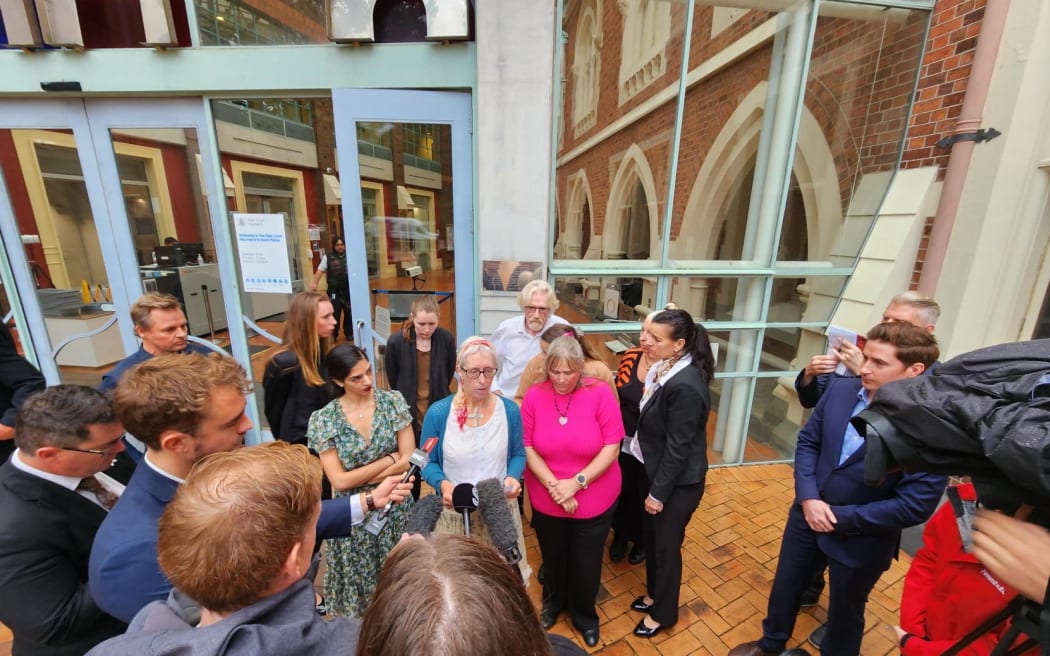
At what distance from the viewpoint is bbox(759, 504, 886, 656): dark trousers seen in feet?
6.50

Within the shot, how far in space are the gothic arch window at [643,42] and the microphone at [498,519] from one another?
13.3 feet

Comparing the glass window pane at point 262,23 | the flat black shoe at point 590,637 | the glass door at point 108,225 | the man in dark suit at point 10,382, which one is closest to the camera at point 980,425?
the flat black shoe at point 590,637

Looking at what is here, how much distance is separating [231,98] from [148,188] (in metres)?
1.14

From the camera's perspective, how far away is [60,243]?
3.83 m

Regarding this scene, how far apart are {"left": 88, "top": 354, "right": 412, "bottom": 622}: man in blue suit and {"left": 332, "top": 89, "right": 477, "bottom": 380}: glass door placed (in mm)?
2140

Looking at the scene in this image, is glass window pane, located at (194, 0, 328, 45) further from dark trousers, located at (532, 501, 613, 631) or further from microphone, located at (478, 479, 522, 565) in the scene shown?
dark trousers, located at (532, 501, 613, 631)

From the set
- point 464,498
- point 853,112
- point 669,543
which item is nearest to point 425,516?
point 464,498

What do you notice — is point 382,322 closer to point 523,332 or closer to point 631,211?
point 523,332

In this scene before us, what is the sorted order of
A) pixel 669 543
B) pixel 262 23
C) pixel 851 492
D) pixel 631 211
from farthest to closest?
1. pixel 631 211
2. pixel 262 23
3. pixel 669 543
4. pixel 851 492

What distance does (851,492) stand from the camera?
1.95 metres

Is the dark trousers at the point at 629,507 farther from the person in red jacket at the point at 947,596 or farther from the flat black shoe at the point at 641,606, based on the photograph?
the person in red jacket at the point at 947,596

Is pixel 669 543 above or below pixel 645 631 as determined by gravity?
above

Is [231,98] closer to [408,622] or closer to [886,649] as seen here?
[408,622]

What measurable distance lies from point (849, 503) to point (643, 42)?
4.92 meters
